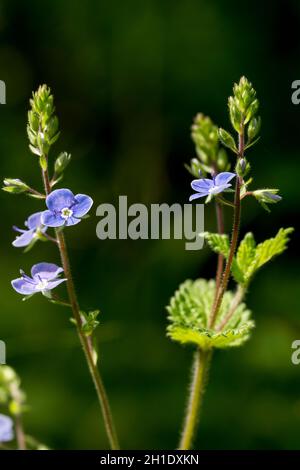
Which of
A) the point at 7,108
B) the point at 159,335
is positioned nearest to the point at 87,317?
the point at 159,335

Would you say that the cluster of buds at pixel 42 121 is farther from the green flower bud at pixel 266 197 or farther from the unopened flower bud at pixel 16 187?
the green flower bud at pixel 266 197

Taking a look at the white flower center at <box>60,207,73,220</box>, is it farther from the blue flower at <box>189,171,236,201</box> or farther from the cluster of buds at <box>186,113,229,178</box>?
the cluster of buds at <box>186,113,229,178</box>

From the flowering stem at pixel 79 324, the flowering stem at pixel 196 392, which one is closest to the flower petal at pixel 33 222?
the flowering stem at pixel 79 324

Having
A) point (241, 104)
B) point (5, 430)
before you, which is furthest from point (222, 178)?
point (5, 430)

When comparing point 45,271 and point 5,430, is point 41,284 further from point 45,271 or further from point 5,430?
point 5,430

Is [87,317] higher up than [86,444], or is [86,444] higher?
[86,444]

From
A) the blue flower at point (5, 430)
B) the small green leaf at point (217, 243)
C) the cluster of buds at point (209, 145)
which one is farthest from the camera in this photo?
the cluster of buds at point (209, 145)

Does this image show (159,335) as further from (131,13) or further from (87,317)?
(87,317)
